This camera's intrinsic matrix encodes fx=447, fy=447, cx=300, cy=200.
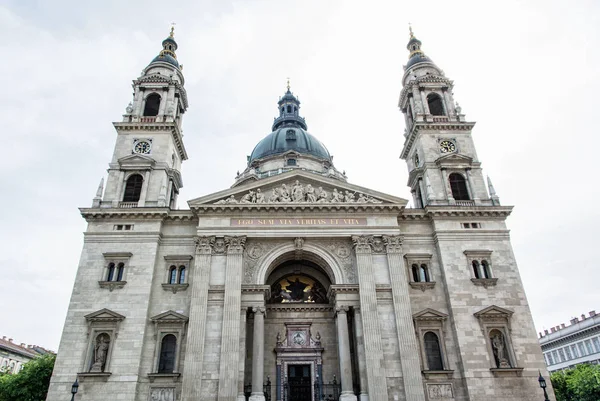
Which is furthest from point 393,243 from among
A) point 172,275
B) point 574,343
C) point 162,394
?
point 574,343

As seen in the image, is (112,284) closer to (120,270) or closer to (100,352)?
(120,270)

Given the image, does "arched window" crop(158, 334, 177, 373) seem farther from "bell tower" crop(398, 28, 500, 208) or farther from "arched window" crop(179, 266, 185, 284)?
"bell tower" crop(398, 28, 500, 208)

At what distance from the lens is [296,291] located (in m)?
32.5

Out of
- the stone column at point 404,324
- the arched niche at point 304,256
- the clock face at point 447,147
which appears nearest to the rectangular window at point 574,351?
the clock face at point 447,147

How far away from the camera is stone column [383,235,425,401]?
24734 mm

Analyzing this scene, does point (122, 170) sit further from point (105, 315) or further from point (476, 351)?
point (476, 351)

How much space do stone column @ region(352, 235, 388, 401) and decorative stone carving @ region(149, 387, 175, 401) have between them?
11.0 m

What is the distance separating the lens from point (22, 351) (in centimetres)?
6419

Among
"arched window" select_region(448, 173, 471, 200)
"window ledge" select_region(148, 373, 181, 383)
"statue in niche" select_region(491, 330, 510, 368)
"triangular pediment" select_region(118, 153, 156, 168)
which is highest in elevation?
"triangular pediment" select_region(118, 153, 156, 168)

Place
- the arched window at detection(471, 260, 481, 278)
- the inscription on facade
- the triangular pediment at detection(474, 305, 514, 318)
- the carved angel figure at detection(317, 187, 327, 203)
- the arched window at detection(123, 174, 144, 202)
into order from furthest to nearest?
the arched window at detection(123, 174, 144, 202) < the carved angel figure at detection(317, 187, 327, 203) < the inscription on facade < the arched window at detection(471, 260, 481, 278) < the triangular pediment at detection(474, 305, 514, 318)

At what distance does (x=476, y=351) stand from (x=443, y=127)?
16981 mm

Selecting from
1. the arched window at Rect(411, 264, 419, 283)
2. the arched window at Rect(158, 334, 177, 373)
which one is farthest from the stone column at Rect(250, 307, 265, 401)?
the arched window at Rect(411, 264, 419, 283)

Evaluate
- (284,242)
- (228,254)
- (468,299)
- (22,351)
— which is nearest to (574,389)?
(468,299)

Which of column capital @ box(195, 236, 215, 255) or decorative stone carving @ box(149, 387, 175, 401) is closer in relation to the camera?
decorative stone carving @ box(149, 387, 175, 401)
